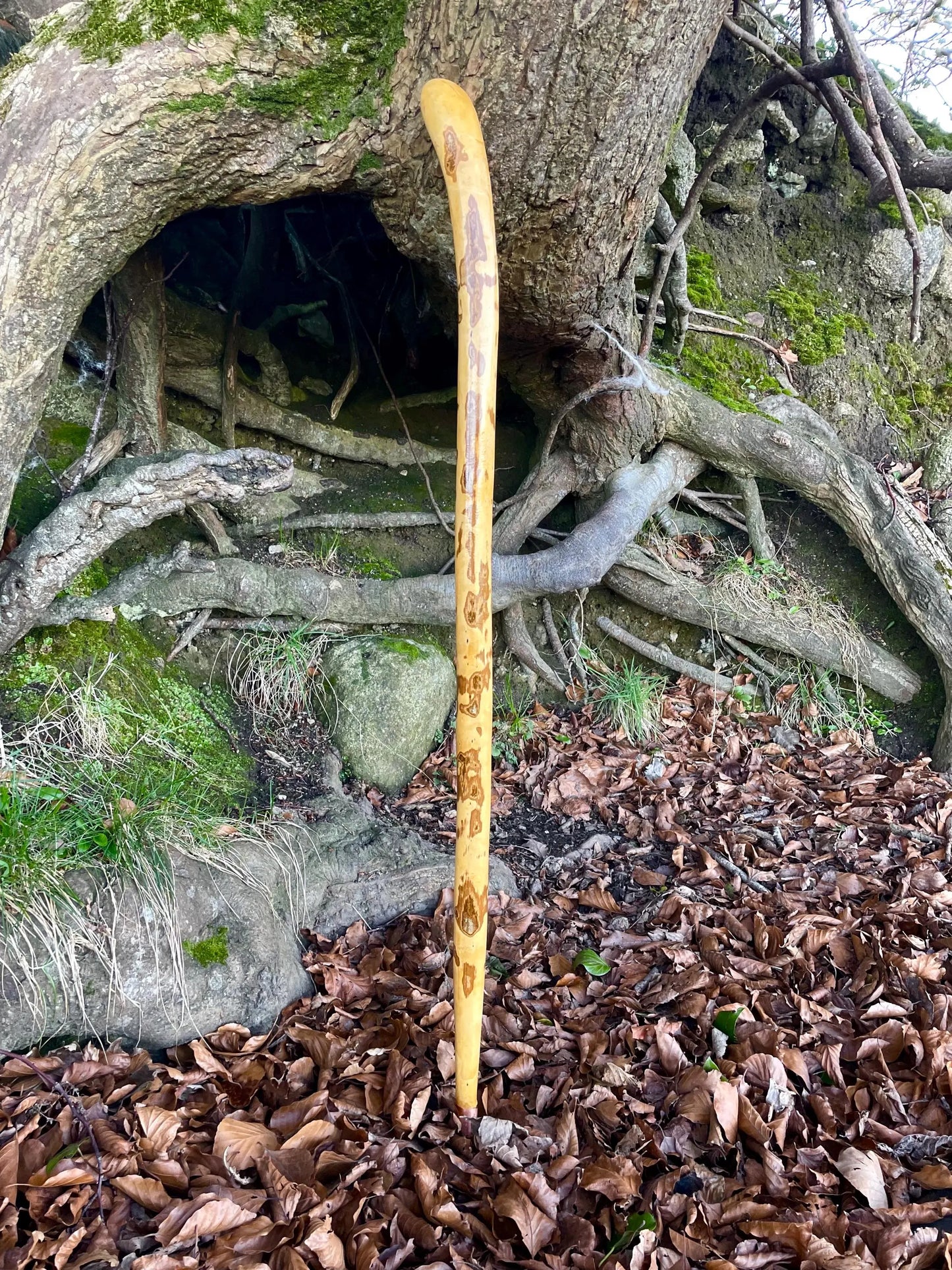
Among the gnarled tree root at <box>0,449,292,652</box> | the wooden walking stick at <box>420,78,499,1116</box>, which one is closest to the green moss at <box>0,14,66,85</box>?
the gnarled tree root at <box>0,449,292,652</box>

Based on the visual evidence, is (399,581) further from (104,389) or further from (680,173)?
(680,173)

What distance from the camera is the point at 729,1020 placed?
2.20 metres

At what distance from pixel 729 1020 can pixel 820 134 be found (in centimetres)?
573

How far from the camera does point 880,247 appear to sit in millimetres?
5215

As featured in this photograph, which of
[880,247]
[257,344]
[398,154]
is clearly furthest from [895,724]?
[257,344]

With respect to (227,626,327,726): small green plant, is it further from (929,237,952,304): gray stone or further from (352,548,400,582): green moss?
(929,237,952,304): gray stone

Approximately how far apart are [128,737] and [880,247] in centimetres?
557

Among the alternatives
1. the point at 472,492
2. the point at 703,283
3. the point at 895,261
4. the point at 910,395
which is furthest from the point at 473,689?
the point at 895,261

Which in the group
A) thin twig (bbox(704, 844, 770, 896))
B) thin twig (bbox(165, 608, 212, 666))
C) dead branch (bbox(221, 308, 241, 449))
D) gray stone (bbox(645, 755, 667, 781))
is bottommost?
thin twig (bbox(704, 844, 770, 896))

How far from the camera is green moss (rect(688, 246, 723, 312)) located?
16.2ft

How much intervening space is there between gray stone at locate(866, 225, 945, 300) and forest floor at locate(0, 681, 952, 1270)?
156 inches

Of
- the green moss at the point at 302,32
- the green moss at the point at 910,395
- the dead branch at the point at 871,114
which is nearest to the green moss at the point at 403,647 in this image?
the green moss at the point at 302,32

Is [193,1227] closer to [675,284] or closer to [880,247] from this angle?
[675,284]

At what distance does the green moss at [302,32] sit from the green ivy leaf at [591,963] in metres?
2.74
